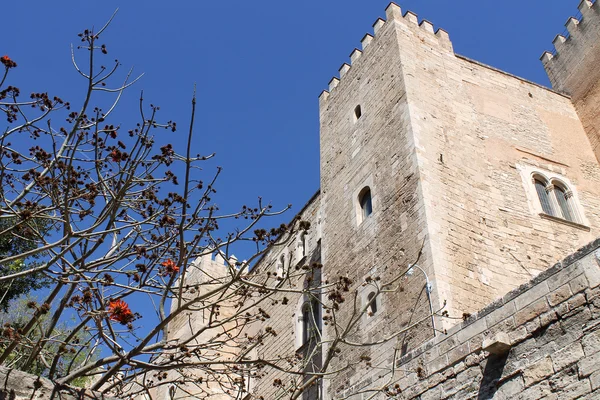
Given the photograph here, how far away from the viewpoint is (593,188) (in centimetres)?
1239

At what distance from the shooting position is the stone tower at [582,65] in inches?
573

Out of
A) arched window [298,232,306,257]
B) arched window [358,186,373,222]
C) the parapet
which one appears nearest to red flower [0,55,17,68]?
arched window [358,186,373,222]

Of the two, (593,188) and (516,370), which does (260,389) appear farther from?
(516,370)

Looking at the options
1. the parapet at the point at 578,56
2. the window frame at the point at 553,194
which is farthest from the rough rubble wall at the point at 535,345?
the parapet at the point at 578,56

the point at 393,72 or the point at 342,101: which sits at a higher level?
the point at 342,101

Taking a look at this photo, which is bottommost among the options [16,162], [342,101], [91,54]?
[16,162]

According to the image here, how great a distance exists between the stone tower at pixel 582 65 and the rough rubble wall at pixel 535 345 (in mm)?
9301

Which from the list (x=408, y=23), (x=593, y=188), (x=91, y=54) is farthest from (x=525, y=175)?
(x=91, y=54)

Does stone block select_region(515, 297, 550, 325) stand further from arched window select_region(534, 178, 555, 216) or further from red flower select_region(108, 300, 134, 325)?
arched window select_region(534, 178, 555, 216)

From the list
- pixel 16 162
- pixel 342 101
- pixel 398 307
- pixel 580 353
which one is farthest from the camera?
pixel 342 101

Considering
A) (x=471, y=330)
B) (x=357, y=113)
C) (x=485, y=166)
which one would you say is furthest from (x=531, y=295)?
(x=357, y=113)

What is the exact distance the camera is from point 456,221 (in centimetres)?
968

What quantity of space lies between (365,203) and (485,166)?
2337 millimetres

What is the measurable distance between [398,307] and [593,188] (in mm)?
5977
